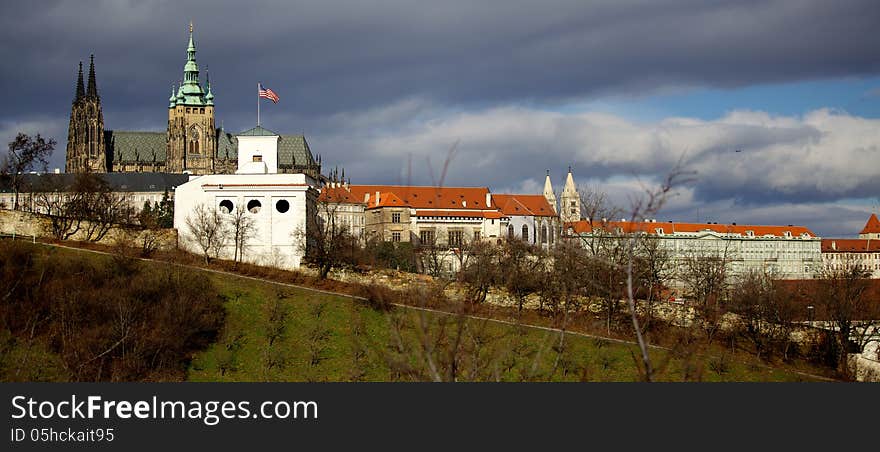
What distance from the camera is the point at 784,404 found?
14961 mm

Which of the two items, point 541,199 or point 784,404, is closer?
point 784,404

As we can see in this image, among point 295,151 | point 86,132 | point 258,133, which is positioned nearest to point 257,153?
point 258,133

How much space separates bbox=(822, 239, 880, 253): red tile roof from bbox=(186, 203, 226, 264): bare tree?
115208 millimetres

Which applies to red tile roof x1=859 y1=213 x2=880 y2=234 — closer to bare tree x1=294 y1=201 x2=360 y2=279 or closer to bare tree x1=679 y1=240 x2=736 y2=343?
bare tree x1=679 y1=240 x2=736 y2=343

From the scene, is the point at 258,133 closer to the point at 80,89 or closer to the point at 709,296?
the point at 709,296

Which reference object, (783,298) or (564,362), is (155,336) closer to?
(564,362)

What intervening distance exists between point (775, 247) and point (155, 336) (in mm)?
118124

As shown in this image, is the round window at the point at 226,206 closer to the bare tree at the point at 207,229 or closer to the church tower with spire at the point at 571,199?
the bare tree at the point at 207,229

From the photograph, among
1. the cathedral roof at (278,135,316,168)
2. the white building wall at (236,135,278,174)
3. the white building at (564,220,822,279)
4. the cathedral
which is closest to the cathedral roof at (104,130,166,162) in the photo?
the cathedral

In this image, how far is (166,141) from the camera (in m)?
151

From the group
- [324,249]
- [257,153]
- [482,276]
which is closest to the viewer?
[482,276]

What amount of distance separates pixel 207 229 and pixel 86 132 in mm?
99671

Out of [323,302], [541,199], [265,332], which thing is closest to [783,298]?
[323,302]

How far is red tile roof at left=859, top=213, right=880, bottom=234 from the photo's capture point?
163 meters
